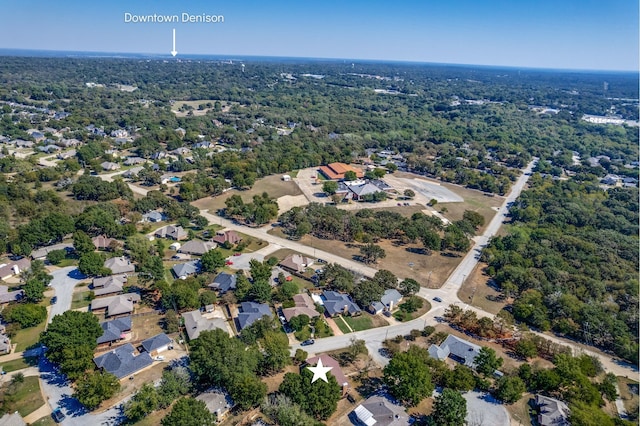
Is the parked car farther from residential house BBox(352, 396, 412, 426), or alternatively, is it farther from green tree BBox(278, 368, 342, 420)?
residential house BBox(352, 396, 412, 426)

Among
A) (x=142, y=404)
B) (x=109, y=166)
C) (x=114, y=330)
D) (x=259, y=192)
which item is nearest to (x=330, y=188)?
(x=259, y=192)

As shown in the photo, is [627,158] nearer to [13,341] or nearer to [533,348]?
[533,348]

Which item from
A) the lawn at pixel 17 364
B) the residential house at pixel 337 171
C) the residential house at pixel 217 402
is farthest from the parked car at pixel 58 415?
the residential house at pixel 337 171

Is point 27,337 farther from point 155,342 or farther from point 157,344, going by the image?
point 157,344

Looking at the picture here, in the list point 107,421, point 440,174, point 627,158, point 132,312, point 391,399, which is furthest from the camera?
point 627,158

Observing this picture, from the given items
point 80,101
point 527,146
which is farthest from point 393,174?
point 80,101

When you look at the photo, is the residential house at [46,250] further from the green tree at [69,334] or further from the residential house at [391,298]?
the residential house at [391,298]
